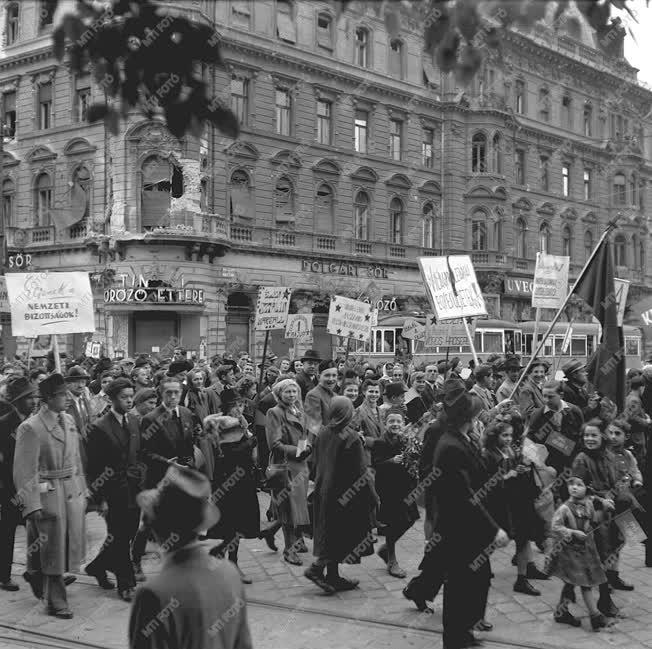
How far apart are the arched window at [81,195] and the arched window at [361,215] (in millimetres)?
10663

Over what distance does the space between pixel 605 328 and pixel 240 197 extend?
73.7ft

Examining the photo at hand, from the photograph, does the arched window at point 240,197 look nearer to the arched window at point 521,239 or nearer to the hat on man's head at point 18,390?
the arched window at point 521,239

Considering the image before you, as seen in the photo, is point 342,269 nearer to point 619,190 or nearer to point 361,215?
point 361,215

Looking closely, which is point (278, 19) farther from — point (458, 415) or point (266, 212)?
point (458, 415)

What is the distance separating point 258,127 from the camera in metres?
31.2

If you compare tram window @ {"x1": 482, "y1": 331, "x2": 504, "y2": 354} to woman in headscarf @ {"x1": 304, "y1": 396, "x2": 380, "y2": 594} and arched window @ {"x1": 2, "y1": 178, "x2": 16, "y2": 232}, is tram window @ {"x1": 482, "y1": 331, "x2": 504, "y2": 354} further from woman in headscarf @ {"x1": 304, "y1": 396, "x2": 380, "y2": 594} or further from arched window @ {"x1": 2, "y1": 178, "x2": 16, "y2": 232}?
woman in headscarf @ {"x1": 304, "y1": 396, "x2": 380, "y2": 594}

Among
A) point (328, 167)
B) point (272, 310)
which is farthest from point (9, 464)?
point (328, 167)

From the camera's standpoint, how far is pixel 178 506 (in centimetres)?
308

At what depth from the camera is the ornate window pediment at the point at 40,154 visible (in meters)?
30.9

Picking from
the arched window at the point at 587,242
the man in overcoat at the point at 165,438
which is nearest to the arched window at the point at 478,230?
the arched window at the point at 587,242

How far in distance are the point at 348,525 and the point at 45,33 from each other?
2878 cm

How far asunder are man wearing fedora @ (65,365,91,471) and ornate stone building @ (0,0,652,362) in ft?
53.0

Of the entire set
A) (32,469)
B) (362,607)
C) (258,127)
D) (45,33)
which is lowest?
(362,607)

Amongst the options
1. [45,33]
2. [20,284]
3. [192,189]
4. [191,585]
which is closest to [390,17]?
[191,585]
